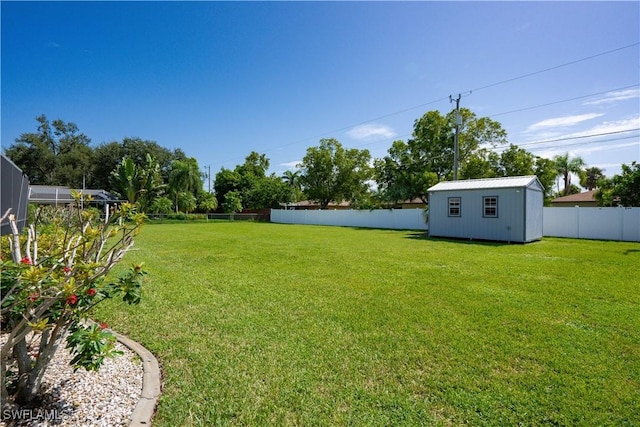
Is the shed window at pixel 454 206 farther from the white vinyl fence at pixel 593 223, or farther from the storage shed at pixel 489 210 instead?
the white vinyl fence at pixel 593 223

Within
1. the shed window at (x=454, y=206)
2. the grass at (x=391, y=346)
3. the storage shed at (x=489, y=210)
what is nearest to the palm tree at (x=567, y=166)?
the storage shed at (x=489, y=210)

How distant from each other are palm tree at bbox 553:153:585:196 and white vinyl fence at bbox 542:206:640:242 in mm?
25197

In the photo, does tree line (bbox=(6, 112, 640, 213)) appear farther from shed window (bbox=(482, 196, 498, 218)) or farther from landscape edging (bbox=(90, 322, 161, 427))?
landscape edging (bbox=(90, 322, 161, 427))

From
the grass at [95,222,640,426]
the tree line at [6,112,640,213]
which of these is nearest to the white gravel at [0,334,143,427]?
the grass at [95,222,640,426]

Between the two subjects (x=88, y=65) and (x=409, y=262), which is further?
(x=88, y=65)

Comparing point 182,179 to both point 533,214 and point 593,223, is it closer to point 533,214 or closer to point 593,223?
point 533,214

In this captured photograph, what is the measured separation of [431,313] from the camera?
439 centimetres

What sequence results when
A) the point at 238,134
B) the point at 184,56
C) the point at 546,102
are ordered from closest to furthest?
the point at 184,56 < the point at 546,102 < the point at 238,134

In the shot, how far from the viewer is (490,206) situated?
45.9 feet

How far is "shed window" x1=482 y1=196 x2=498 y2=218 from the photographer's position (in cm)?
1379

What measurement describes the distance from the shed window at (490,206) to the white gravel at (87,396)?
46.8ft

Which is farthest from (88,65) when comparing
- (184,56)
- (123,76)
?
(184,56)

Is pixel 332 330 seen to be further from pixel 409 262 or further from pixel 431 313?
pixel 409 262

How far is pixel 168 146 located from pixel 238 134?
574 inches
